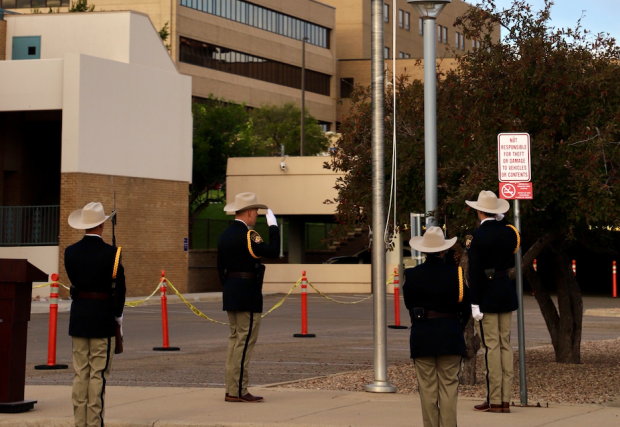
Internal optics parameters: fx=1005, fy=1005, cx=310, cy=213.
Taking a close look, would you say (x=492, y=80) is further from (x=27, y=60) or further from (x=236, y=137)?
(x=236, y=137)

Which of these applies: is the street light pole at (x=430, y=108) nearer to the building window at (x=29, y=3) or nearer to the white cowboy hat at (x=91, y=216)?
the white cowboy hat at (x=91, y=216)

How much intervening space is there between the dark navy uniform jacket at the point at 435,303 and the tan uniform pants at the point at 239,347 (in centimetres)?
278

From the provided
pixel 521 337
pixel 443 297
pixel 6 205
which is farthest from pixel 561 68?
pixel 6 205

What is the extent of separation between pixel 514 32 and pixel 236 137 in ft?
144

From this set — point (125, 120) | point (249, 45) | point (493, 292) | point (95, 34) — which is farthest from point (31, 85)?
point (249, 45)

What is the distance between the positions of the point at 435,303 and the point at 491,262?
2183mm

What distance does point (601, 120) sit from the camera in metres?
11.7

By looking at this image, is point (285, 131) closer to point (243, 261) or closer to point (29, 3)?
point (29, 3)

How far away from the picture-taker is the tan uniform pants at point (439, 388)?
792 cm

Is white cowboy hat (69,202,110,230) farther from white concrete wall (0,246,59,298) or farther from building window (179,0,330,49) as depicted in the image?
building window (179,0,330,49)

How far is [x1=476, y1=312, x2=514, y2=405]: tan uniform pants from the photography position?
9.90 metres

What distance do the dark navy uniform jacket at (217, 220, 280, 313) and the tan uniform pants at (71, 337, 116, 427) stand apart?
174 cm

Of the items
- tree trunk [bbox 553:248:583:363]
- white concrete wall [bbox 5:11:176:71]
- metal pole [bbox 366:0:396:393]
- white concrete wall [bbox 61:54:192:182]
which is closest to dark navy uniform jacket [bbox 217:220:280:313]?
metal pole [bbox 366:0:396:393]

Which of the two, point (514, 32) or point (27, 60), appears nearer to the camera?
point (514, 32)
